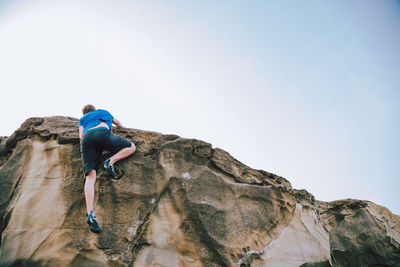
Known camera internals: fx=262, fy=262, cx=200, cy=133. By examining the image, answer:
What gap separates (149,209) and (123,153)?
113cm

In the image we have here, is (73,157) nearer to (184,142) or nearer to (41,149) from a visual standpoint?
(41,149)

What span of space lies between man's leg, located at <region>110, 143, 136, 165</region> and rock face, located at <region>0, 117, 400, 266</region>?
21 centimetres

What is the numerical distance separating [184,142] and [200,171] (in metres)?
0.71

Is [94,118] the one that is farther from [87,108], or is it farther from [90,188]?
[90,188]

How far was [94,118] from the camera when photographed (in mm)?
4719

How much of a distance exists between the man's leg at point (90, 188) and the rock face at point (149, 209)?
39 centimetres

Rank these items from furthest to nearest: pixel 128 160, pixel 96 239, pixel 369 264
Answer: pixel 369 264 < pixel 128 160 < pixel 96 239

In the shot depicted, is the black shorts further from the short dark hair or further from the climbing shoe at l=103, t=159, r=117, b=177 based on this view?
the short dark hair

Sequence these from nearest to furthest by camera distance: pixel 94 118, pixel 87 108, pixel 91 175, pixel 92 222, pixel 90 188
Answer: pixel 92 222 < pixel 90 188 < pixel 91 175 < pixel 94 118 < pixel 87 108

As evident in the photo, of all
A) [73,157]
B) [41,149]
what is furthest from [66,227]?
[41,149]

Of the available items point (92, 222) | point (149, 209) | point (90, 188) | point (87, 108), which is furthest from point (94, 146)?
point (149, 209)

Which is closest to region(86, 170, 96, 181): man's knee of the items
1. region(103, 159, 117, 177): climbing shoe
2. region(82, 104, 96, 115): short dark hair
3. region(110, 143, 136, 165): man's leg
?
region(103, 159, 117, 177): climbing shoe

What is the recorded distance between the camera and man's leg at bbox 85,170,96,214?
416cm

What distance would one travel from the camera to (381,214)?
25.4ft
